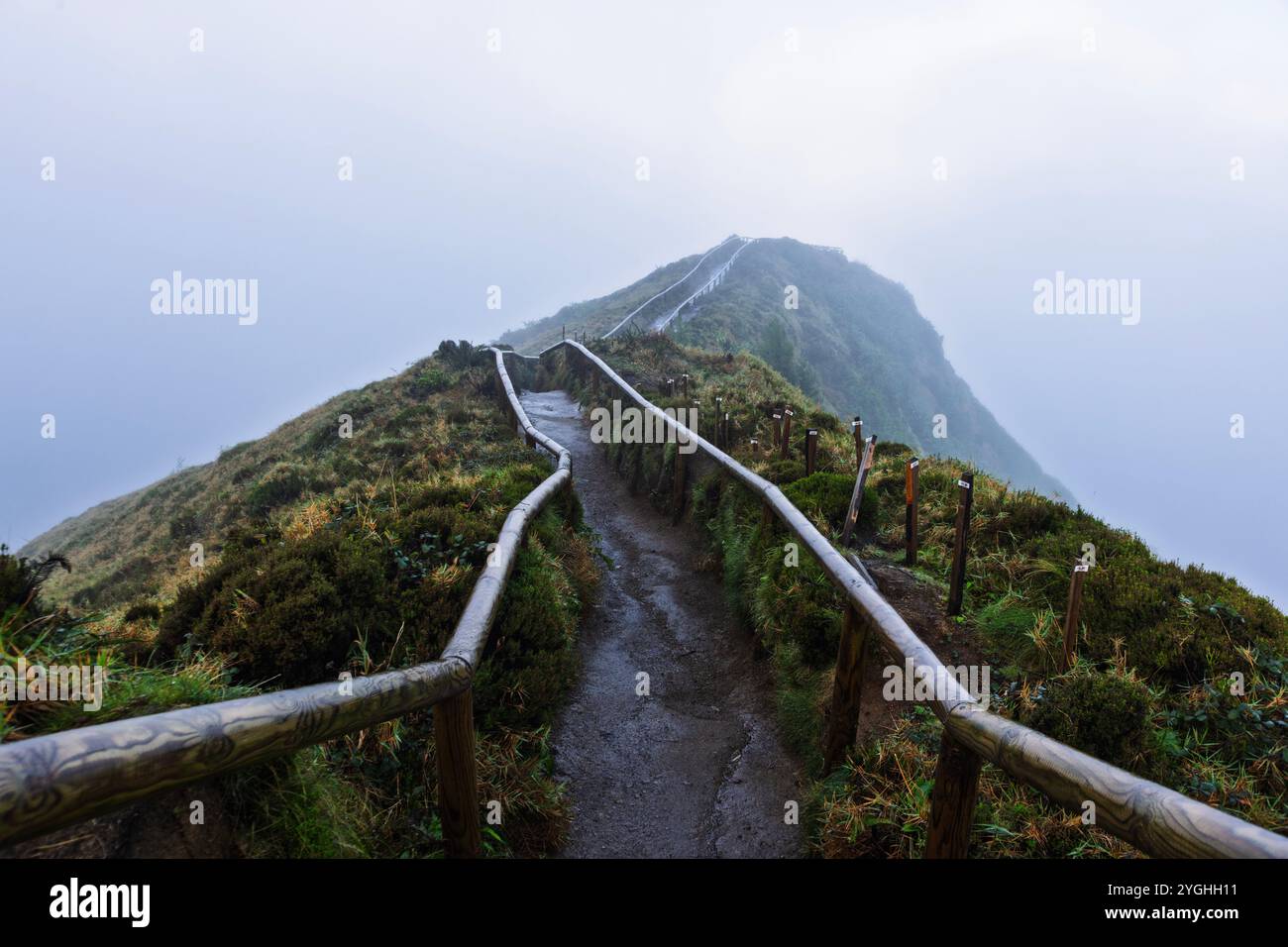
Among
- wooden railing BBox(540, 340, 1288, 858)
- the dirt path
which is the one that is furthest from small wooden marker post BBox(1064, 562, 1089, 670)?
the dirt path

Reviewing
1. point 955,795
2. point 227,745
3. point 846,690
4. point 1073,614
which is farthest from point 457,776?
point 1073,614

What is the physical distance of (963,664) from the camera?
16.6 feet

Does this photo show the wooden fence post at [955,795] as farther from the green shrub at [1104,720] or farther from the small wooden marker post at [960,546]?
the small wooden marker post at [960,546]

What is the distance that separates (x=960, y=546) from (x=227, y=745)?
17.6 feet

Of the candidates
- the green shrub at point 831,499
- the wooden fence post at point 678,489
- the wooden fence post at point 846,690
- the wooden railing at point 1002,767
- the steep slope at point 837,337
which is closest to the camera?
the wooden railing at point 1002,767

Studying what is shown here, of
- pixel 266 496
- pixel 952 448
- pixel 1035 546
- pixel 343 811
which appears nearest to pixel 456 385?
pixel 266 496

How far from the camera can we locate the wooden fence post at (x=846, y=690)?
3908 millimetres

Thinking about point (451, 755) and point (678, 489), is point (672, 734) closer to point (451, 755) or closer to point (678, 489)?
point (451, 755)

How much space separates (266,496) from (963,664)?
43.9ft

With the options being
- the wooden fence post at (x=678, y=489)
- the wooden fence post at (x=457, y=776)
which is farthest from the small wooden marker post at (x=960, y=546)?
the wooden fence post at (x=678, y=489)

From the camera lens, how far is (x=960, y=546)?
18.4 feet

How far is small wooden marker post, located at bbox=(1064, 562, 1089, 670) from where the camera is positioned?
4422 millimetres

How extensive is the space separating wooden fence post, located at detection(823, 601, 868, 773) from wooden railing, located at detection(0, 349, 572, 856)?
2.10m
